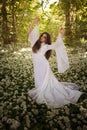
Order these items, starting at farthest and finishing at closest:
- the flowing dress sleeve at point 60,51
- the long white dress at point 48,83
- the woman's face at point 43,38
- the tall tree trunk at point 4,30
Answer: the tall tree trunk at point 4,30 < the flowing dress sleeve at point 60,51 < the woman's face at point 43,38 < the long white dress at point 48,83

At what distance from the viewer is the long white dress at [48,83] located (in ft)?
26.7

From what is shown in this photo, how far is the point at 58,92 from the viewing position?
27.1ft

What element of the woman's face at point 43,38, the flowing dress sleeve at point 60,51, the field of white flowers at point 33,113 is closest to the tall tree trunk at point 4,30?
the field of white flowers at point 33,113

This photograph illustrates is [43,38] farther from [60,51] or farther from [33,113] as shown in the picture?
[33,113]

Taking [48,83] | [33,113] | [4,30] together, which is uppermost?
[4,30]

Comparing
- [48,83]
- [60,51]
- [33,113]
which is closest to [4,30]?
[60,51]

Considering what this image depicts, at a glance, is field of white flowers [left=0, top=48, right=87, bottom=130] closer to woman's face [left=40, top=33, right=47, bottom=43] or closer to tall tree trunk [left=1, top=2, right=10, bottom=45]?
woman's face [left=40, top=33, right=47, bottom=43]

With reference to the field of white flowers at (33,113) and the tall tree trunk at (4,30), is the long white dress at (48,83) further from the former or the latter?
the tall tree trunk at (4,30)

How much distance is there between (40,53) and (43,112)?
6.33 feet

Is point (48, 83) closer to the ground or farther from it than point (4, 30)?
closer to the ground

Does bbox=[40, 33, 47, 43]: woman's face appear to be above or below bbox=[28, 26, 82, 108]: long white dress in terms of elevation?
above

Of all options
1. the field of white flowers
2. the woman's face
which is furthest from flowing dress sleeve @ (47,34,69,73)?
the field of white flowers

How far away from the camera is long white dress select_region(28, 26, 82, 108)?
26.7ft

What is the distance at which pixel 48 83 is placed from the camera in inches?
329
